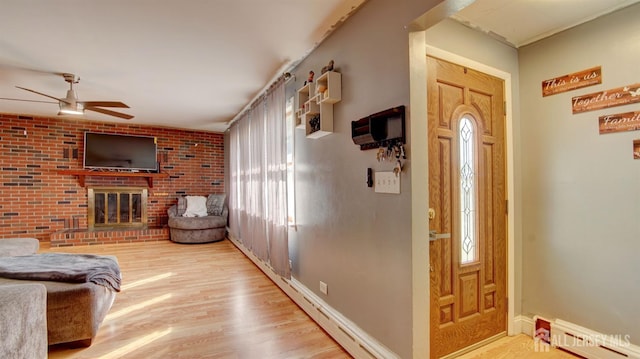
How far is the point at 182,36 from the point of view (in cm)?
236

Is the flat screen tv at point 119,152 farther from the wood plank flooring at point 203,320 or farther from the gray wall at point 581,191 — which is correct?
the gray wall at point 581,191

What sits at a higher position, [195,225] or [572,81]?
[572,81]

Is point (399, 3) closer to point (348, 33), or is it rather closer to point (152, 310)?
point (348, 33)

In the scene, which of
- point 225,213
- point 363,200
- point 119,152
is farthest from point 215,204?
point 363,200

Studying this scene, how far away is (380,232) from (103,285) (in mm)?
2273

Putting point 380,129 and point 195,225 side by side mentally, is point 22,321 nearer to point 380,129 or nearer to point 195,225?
point 380,129

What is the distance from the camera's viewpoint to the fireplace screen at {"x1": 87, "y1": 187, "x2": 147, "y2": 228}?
5.81 meters

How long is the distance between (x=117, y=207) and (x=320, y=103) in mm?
5785

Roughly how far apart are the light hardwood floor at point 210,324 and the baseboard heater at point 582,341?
3.1 inches

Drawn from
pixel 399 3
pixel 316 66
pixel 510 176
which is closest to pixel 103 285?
pixel 316 66

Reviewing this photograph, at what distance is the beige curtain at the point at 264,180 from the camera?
305 centimetres

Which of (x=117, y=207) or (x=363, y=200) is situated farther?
(x=117, y=207)

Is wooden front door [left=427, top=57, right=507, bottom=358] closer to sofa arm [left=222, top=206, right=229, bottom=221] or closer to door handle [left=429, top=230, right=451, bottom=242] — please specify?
door handle [left=429, top=230, right=451, bottom=242]

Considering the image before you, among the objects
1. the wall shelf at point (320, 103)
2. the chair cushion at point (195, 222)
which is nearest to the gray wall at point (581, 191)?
the wall shelf at point (320, 103)
